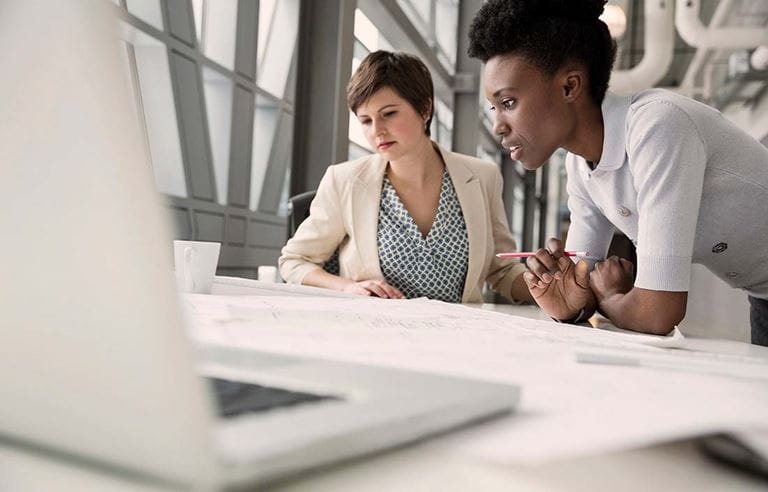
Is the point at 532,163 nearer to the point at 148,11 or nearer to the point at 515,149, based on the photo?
the point at 515,149

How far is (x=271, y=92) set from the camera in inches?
110

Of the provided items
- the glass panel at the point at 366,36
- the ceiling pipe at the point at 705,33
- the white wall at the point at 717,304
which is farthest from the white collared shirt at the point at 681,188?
the ceiling pipe at the point at 705,33

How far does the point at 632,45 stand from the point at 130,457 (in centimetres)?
589

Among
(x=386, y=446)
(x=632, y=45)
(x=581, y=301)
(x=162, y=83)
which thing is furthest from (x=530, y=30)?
(x=632, y=45)

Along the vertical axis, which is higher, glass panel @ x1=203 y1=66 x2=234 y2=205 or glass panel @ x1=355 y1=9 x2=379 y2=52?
glass panel @ x1=355 y1=9 x2=379 y2=52

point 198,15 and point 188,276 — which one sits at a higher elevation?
point 198,15

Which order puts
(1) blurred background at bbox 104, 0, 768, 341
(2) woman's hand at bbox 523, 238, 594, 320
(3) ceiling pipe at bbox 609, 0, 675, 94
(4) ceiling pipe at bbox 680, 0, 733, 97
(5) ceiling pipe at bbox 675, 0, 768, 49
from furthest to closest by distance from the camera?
(3) ceiling pipe at bbox 609, 0, 675, 94, (4) ceiling pipe at bbox 680, 0, 733, 97, (5) ceiling pipe at bbox 675, 0, 768, 49, (1) blurred background at bbox 104, 0, 768, 341, (2) woman's hand at bbox 523, 238, 594, 320

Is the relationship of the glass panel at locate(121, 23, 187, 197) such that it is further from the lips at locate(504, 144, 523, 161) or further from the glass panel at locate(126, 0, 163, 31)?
the lips at locate(504, 144, 523, 161)

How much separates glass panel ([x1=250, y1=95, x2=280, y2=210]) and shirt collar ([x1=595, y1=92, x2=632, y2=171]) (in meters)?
1.80

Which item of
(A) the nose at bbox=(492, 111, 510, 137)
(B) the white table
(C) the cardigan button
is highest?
(A) the nose at bbox=(492, 111, 510, 137)

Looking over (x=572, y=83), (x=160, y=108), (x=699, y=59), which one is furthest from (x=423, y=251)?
(x=699, y=59)

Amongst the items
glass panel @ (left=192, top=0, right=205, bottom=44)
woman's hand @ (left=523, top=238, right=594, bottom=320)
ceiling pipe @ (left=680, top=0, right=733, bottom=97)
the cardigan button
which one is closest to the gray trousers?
the cardigan button

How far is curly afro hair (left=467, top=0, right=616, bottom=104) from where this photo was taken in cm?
126

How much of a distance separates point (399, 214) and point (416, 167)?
169 millimetres
